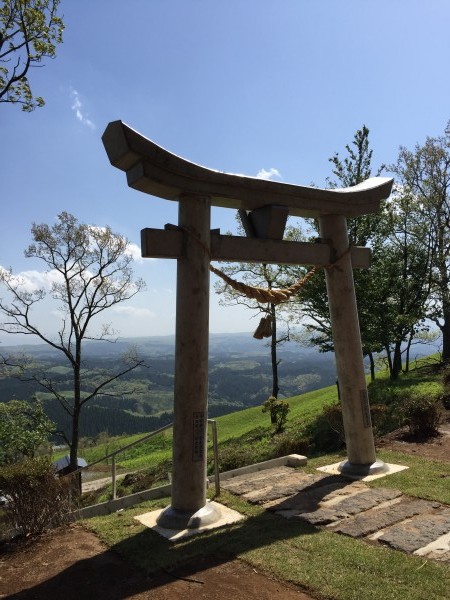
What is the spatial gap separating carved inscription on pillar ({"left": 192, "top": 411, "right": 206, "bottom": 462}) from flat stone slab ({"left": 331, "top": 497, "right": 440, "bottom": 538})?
5.62 feet

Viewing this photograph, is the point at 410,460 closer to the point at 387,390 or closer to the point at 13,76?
the point at 387,390

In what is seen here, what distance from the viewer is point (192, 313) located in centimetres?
559

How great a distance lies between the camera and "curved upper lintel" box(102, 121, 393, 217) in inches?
203

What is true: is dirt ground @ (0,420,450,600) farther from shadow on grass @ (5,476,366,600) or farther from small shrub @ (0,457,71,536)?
small shrub @ (0,457,71,536)

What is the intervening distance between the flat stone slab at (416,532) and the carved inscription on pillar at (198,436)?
2.14 meters

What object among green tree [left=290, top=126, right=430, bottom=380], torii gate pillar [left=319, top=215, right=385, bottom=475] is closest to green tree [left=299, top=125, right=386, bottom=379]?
green tree [left=290, top=126, right=430, bottom=380]

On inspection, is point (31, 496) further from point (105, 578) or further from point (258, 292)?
point (258, 292)

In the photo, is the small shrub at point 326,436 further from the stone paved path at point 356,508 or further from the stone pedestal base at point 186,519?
the stone pedestal base at point 186,519

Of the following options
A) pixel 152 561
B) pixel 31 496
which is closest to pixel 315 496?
pixel 152 561

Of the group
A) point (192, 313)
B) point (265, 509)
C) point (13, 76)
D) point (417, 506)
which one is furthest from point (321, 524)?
point (13, 76)

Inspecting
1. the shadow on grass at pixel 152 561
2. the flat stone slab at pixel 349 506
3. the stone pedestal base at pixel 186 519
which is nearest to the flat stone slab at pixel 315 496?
the flat stone slab at pixel 349 506

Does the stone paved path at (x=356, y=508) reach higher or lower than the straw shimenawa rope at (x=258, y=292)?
lower

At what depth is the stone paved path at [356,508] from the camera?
4.67 m

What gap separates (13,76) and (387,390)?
47.7 ft
